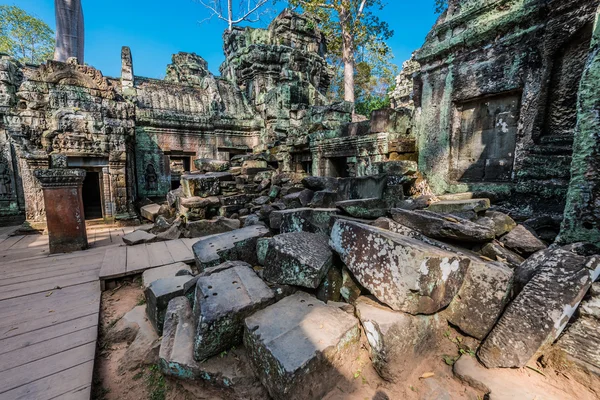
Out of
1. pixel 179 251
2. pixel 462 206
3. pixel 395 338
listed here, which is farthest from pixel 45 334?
pixel 462 206

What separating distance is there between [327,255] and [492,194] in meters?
2.40

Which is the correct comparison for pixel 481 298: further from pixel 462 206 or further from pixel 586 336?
pixel 462 206

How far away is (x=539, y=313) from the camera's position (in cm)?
145

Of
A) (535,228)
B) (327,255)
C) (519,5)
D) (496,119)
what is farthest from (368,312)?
(519,5)

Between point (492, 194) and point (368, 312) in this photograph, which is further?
point (492, 194)

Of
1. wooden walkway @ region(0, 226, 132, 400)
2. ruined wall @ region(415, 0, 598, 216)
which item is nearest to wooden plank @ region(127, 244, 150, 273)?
wooden walkway @ region(0, 226, 132, 400)

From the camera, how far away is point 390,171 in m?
3.91

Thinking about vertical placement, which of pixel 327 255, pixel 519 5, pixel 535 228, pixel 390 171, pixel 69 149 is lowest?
pixel 327 255

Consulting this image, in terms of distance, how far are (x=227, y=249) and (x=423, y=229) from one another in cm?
201

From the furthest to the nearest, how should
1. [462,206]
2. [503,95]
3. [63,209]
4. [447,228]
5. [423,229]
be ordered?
[63,209] → [503,95] → [462,206] → [423,229] → [447,228]

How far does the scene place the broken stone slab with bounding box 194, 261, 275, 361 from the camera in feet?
5.28

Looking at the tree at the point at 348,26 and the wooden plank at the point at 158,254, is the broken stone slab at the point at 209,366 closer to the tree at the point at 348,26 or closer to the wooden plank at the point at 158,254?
the wooden plank at the point at 158,254

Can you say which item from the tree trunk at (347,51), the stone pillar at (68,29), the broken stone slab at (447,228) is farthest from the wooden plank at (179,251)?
the tree trunk at (347,51)

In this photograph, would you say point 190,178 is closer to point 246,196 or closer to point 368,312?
point 246,196
